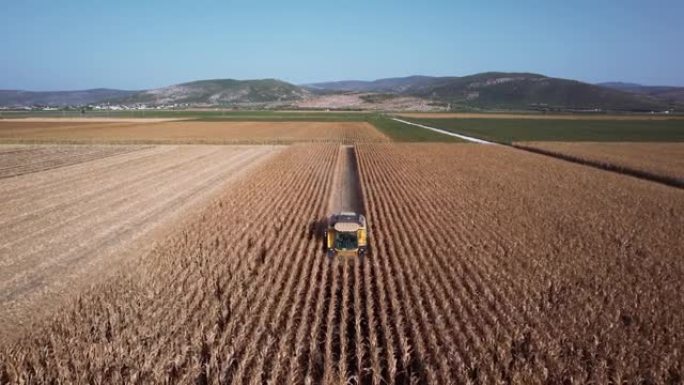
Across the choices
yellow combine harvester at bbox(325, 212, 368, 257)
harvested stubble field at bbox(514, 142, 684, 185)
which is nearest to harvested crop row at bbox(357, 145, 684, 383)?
yellow combine harvester at bbox(325, 212, 368, 257)

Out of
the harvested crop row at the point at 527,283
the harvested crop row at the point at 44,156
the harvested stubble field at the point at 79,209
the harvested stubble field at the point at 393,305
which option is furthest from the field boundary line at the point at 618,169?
the harvested crop row at the point at 44,156

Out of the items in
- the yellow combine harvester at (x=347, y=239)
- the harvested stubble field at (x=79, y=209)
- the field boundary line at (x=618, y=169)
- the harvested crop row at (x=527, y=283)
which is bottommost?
the field boundary line at (x=618, y=169)

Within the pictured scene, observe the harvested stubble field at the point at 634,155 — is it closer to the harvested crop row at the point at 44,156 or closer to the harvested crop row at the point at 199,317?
the harvested crop row at the point at 199,317

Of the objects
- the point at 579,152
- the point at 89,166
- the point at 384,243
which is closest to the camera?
the point at 384,243

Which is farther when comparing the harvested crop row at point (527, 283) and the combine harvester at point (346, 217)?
the combine harvester at point (346, 217)

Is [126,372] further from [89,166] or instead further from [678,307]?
[89,166]

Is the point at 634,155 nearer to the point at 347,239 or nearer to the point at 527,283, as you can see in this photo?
the point at 527,283

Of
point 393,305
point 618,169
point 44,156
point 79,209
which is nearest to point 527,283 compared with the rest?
point 393,305

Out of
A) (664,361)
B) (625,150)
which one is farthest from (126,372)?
(625,150)
